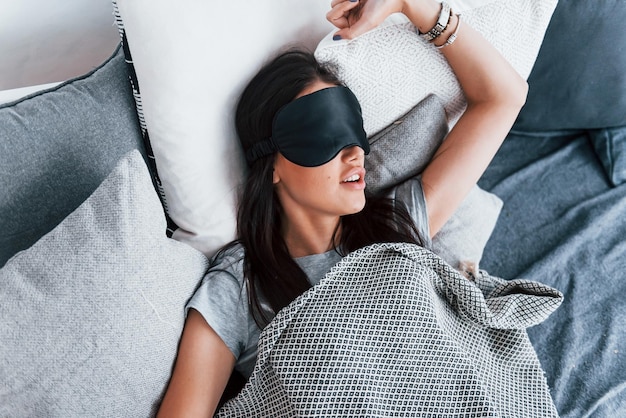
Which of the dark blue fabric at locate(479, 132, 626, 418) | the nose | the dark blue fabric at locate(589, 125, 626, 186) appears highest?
the nose

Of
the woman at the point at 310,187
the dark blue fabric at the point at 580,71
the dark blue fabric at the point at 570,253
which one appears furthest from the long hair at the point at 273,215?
the dark blue fabric at the point at 580,71

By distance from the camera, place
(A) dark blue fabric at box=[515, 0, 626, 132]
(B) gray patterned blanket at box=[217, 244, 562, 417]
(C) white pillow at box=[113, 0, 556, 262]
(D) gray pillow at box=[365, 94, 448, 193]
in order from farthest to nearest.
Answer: (A) dark blue fabric at box=[515, 0, 626, 132]
(D) gray pillow at box=[365, 94, 448, 193]
(C) white pillow at box=[113, 0, 556, 262]
(B) gray patterned blanket at box=[217, 244, 562, 417]

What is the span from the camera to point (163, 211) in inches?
45.3

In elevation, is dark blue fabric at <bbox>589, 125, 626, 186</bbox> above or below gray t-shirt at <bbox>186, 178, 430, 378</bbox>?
below

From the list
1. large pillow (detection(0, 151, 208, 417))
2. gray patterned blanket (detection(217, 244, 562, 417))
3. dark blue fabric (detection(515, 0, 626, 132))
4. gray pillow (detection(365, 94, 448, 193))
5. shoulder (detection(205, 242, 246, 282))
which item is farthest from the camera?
dark blue fabric (detection(515, 0, 626, 132))

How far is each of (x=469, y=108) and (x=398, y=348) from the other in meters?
0.62

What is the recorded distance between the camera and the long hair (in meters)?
1.18

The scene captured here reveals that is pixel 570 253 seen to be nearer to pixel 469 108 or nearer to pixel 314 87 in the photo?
pixel 469 108

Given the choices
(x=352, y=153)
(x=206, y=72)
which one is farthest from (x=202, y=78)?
(x=352, y=153)

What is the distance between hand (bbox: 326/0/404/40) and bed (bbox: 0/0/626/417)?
68mm

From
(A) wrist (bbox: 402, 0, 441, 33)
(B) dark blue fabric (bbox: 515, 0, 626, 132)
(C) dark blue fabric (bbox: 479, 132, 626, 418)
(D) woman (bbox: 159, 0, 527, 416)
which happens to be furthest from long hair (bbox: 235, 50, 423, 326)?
(B) dark blue fabric (bbox: 515, 0, 626, 132)

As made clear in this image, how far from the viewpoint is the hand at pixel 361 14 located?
121cm

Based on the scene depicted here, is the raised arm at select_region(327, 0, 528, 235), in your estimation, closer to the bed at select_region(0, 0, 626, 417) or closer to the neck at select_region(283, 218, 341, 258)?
the bed at select_region(0, 0, 626, 417)

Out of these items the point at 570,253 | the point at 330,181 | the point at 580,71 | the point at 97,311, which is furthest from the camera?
the point at 580,71
